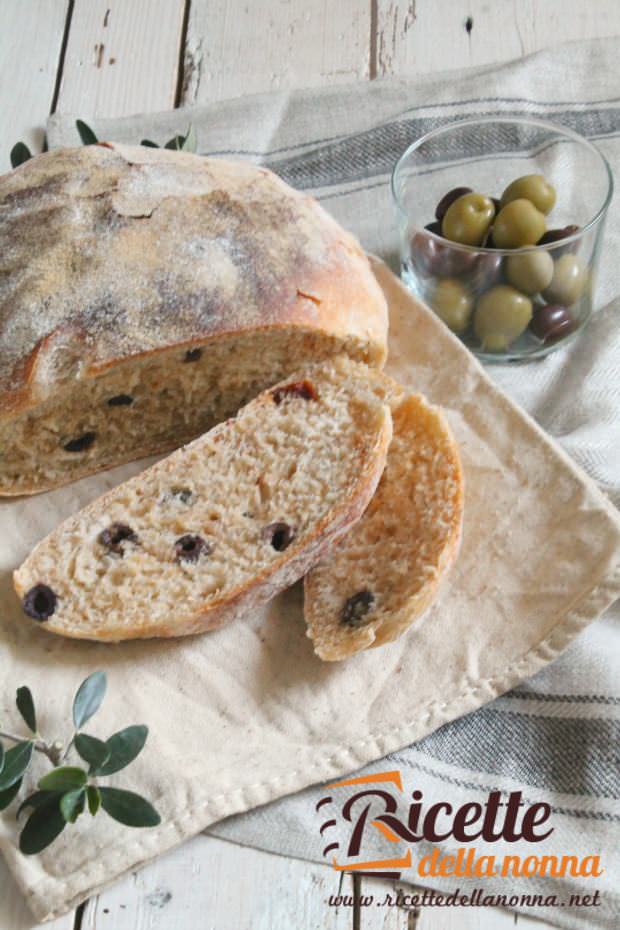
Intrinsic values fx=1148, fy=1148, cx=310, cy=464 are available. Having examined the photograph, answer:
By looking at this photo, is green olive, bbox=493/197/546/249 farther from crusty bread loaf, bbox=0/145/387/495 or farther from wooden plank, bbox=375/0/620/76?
wooden plank, bbox=375/0/620/76

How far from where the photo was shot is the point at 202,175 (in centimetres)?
299

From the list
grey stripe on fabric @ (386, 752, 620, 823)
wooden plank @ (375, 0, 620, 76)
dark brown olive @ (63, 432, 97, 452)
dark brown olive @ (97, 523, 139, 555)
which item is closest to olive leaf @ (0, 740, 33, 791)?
dark brown olive @ (97, 523, 139, 555)

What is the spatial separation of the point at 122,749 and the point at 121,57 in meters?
2.85

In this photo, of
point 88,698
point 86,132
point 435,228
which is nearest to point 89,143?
point 86,132

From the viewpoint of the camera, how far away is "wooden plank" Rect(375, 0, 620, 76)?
163 inches

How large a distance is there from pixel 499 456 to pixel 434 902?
3.56 feet

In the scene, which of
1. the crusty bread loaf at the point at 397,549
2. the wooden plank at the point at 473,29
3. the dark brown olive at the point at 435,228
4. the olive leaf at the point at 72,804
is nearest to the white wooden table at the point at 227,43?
the wooden plank at the point at 473,29

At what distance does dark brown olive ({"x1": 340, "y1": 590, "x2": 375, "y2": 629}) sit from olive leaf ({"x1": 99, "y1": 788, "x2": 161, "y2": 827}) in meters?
0.59

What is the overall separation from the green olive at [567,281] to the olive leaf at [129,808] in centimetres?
172

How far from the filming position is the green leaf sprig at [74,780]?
2.17 metres

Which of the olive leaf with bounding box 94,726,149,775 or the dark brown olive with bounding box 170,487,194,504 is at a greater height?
the dark brown olive with bounding box 170,487,194,504

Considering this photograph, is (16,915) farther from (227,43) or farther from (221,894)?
(227,43)

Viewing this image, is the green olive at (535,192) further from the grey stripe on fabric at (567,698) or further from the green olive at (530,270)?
the grey stripe on fabric at (567,698)

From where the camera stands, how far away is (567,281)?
10.1 feet
